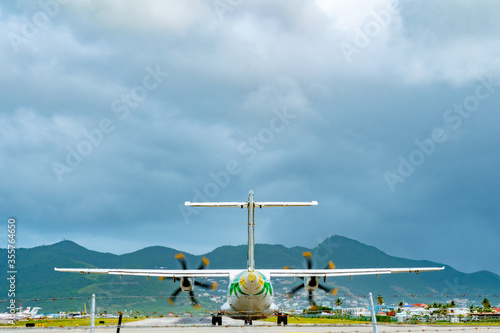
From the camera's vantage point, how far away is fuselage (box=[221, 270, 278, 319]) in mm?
30969

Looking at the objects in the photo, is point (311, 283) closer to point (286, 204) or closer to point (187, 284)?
point (286, 204)

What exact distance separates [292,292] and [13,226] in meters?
29.8

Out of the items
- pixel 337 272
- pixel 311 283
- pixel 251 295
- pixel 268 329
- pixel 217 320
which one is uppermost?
pixel 337 272

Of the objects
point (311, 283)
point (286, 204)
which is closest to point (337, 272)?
point (311, 283)

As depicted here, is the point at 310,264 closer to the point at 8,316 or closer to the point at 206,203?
the point at 206,203

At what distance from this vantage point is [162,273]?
40.0 m

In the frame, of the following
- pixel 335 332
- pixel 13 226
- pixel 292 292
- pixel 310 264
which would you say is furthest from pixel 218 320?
pixel 13 226

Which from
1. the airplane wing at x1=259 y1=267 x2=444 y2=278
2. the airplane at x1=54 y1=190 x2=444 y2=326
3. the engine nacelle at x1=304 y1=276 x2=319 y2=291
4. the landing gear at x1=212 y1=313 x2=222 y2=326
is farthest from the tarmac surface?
the engine nacelle at x1=304 y1=276 x2=319 y2=291

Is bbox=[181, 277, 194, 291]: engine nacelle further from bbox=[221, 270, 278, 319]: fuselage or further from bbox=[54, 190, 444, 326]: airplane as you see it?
bbox=[221, 270, 278, 319]: fuselage

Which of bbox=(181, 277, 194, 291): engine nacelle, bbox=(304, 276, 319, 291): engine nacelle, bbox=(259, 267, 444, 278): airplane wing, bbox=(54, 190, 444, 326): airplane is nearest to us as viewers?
bbox=(54, 190, 444, 326): airplane

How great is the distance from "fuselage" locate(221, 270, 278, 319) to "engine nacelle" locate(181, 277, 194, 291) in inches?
223

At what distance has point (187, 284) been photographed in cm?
4094

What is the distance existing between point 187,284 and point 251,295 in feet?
33.4

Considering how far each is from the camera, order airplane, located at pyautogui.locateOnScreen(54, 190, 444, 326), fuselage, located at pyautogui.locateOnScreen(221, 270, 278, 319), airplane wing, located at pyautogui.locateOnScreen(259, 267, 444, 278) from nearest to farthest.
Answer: fuselage, located at pyautogui.locateOnScreen(221, 270, 278, 319) → airplane, located at pyautogui.locateOnScreen(54, 190, 444, 326) → airplane wing, located at pyautogui.locateOnScreen(259, 267, 444, 278)
